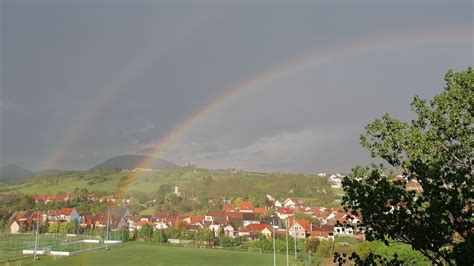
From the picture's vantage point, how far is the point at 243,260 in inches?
1558

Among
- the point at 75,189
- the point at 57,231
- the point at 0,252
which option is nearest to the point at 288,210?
the point at 57,231

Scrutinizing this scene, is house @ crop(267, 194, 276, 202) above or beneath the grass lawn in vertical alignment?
above

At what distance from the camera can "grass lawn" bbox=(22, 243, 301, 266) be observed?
37.6 metres

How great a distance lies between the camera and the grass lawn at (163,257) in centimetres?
3762

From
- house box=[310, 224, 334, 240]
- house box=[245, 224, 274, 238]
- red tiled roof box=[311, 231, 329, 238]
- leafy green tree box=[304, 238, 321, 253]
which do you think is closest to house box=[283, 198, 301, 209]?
house box=[245, 224, 274, 238]

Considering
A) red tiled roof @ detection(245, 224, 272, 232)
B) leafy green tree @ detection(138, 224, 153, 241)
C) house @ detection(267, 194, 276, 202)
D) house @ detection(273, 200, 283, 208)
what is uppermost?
house @ detection(267, 194, 276, 202)

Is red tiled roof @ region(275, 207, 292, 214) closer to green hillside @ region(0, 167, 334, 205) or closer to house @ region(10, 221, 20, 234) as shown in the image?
green hillside @ region(0, 167, 334, 205)

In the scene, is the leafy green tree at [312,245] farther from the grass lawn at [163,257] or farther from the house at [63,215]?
the house at [63,215]

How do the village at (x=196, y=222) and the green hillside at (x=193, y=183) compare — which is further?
the green hillside at (x=193, y=183)

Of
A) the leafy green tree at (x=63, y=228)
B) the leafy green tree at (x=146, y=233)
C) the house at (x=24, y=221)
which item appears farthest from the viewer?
the house at (x=24, y=221)

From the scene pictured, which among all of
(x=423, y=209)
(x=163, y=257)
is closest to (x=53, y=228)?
(x=163, y=257)

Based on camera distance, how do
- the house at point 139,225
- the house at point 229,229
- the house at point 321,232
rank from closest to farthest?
1. the house at point 321,232
2. the house at point 229,229
3. the house at point 139,225

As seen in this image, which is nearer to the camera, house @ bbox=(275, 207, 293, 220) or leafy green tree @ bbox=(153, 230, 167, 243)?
leafy green tree @ bbox=(153, 230, 167, 243)

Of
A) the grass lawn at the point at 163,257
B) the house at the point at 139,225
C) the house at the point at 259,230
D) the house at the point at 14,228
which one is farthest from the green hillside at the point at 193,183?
the grass lawn at the point at 163,257
